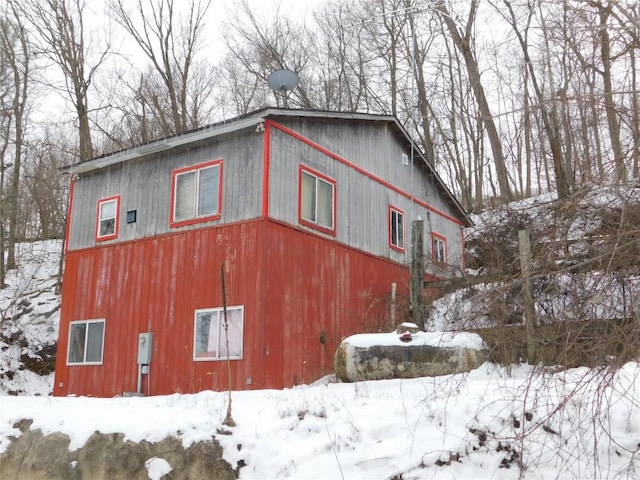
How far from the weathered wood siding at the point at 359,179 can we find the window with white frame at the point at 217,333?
2197 mm

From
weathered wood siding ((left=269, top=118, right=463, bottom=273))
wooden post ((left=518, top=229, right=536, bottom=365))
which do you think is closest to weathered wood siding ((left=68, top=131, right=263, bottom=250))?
weathered wood siding ((left=269, top=118, right=463, bottom=273))

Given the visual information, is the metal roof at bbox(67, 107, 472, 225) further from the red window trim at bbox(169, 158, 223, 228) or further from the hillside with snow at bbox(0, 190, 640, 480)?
the hillside with snow at bbox(0, 190, 640, 480)

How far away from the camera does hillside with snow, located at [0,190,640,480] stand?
546 cm

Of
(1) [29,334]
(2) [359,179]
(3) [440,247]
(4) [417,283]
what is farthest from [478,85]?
Result: (1) [29,334]

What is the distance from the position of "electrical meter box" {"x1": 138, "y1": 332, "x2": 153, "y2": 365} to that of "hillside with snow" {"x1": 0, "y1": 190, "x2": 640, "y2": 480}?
3690 millimetres

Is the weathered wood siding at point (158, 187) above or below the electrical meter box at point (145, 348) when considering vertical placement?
→ above

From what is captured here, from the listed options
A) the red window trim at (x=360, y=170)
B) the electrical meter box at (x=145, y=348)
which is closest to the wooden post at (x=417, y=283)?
the red window trim at (x=360, y=170)

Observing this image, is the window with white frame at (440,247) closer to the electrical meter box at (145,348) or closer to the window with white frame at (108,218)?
the electrical meter box at (145,348)

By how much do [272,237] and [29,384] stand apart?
34.0 feet

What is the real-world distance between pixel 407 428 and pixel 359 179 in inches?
385

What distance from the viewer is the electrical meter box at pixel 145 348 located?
13.4 meters

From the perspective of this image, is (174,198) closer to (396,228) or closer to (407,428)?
(396,228)

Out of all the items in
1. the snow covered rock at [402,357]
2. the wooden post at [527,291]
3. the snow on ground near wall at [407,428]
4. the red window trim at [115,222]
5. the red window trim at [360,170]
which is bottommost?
the snow on ground near wall at [407,428]

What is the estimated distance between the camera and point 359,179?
1583 centimetres
